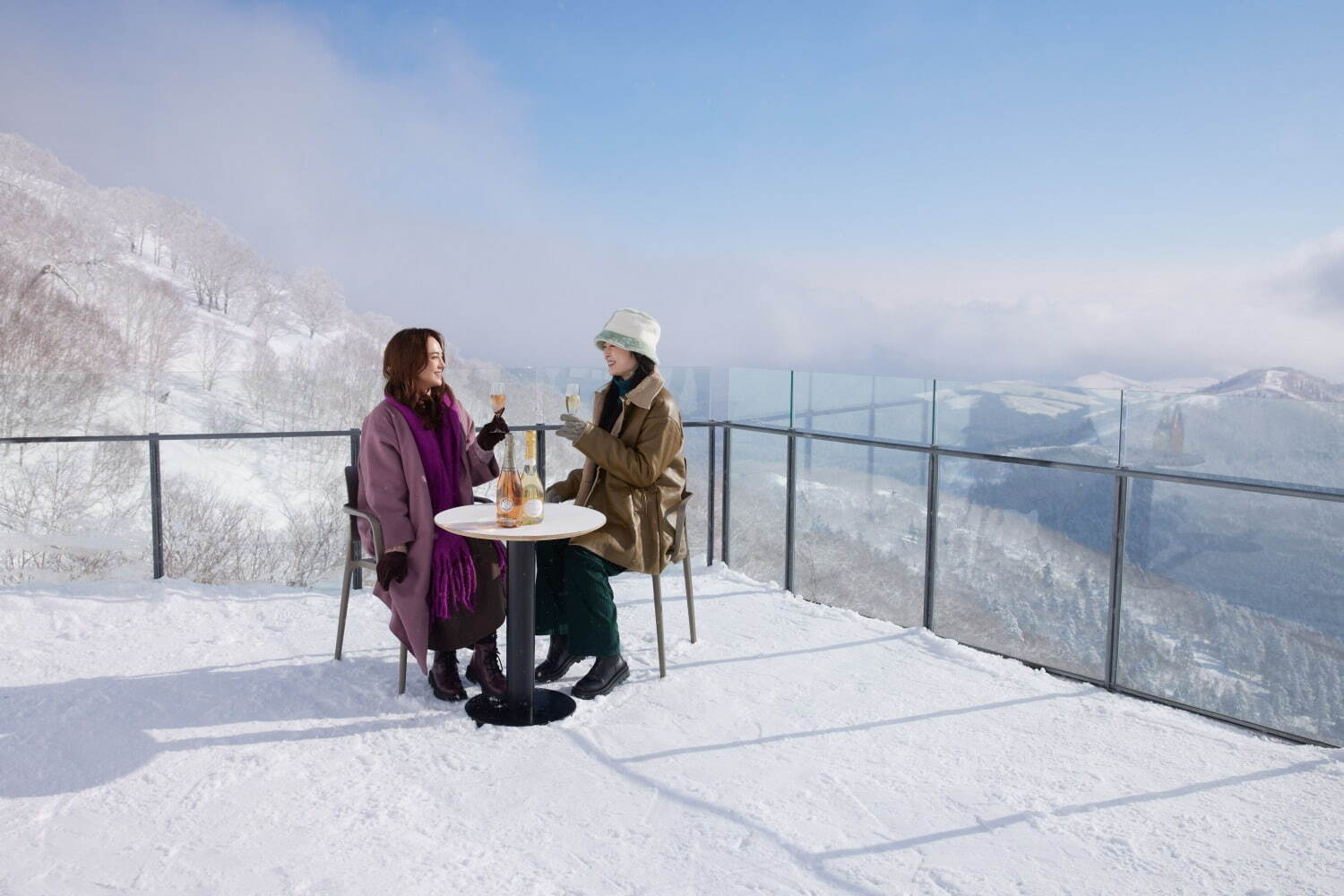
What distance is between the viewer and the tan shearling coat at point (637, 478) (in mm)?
3074

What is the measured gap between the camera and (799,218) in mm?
34125

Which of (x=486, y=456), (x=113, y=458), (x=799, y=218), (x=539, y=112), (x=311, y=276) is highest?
(x=539, y=112)

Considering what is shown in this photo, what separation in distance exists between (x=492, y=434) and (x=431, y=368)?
12.5 inches

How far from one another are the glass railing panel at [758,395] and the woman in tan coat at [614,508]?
1678 mm

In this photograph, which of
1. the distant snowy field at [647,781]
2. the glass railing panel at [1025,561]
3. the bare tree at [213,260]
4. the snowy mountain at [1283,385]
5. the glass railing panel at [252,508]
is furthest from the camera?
the snowy mountain at [1283,385]

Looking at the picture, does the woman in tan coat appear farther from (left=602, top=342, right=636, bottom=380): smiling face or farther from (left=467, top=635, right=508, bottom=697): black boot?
(left=467, top=635, right=508, bottom=697): black boot

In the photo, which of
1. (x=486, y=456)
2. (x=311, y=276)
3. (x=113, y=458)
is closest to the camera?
(x=486, y=456)

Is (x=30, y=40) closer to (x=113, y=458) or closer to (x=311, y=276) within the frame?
(x=311, y=276)

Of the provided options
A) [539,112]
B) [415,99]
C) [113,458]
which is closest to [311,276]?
[415,99]

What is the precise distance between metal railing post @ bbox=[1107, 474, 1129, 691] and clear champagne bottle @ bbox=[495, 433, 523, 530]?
2.16 m

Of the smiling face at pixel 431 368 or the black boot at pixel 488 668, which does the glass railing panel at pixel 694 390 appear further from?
the black boot at pixel 488 668

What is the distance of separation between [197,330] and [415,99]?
10394mm

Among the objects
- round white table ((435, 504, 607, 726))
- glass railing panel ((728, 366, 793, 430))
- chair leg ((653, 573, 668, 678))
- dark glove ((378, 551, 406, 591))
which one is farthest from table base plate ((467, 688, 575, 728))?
glass railing panel ((728, 366, 793, 430))

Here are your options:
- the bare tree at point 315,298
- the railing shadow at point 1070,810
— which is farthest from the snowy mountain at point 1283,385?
the railing shadow at point 1070,810
